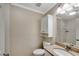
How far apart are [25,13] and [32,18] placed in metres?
0.13

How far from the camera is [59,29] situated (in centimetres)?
166

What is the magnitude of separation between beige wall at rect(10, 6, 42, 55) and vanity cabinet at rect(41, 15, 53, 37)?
74 millimetres

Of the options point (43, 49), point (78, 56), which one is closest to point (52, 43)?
point (43, 49)

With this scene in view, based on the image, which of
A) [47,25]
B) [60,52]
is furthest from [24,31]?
[60,52]

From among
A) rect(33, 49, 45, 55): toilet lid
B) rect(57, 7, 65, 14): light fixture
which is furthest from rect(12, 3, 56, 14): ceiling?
rect(33, 49, 45, 55): toilet lid

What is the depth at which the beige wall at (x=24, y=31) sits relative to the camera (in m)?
1.49

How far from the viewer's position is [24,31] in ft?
4.99

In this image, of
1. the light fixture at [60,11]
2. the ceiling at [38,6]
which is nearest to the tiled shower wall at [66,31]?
the light fixture at [60,11]

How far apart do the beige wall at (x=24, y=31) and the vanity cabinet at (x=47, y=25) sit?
0.07 metres

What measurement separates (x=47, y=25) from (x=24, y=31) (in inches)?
14.2

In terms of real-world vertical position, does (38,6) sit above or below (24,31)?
above

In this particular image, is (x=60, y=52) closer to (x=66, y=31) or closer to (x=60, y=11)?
(x=66, y=31)

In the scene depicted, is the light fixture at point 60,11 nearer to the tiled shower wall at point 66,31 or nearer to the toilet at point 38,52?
the tiled shower wall at point 66,31

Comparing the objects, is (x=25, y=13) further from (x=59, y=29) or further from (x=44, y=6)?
(x=59, y=29)
